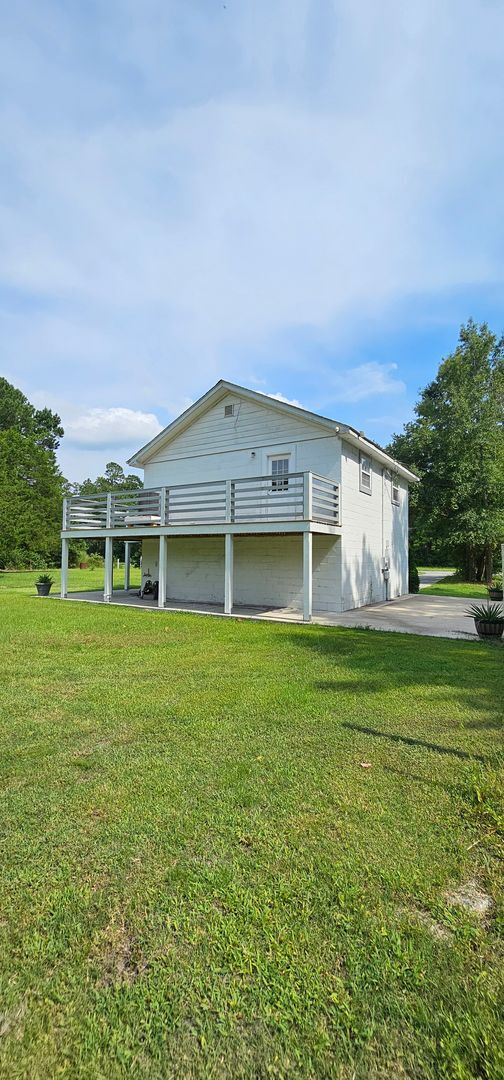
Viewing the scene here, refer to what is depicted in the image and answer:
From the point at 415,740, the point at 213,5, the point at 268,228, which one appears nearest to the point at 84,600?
the point at 268,228

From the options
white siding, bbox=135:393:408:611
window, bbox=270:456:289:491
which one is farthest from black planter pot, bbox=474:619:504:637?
window, bbox=270:456:289:491

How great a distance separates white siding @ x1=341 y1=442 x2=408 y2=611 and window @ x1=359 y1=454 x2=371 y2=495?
220mm

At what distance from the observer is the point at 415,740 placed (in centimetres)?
381

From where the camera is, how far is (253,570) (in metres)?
13.6

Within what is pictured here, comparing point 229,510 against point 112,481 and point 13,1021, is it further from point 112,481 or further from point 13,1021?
point 112,481

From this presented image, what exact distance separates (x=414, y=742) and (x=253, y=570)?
9.97m

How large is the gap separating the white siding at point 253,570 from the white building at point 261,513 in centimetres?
3

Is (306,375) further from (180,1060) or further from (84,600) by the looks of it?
(180,1060)

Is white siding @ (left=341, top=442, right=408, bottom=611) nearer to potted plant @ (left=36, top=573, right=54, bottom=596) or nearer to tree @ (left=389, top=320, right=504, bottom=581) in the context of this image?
tree @ (left=389, top=320, right=504, bottom=581)

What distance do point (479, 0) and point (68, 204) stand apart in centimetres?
876

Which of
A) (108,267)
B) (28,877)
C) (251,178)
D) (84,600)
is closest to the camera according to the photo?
(28,877)

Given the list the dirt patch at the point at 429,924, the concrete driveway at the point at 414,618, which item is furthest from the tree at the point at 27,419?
the dirt patch at the point at 429,924

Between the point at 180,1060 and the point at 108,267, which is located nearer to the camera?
the point at 180,1060

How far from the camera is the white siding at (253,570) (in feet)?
40.6
